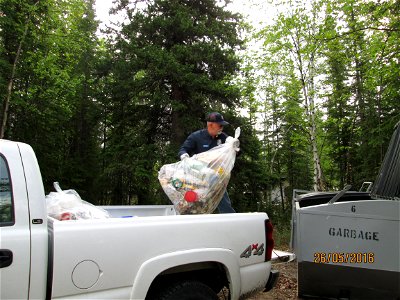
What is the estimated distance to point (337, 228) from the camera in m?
3.87

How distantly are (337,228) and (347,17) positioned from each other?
1137 cm

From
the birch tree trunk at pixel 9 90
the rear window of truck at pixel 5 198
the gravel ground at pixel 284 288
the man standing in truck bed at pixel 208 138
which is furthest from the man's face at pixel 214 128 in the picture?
the birch tree trunk at pixel 9 90

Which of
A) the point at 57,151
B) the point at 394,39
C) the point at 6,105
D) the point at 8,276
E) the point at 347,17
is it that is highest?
the point at 347,17

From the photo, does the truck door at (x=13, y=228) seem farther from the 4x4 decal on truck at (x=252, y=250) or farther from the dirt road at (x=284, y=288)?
the dirt road at (x=284, y=288)

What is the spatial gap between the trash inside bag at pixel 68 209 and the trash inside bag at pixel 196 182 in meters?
0.94

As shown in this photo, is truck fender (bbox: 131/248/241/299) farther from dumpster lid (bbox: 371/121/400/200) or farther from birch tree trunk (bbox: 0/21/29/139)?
birch tree trunk (bbox: 0/21/29/139)

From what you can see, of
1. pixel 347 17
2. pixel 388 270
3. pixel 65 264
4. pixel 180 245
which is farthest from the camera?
pixel 347 17

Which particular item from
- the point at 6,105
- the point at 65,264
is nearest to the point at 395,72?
the point at 65,264

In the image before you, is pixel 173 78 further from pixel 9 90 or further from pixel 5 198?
pixel 5 198

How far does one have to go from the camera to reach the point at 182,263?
9.30 ft

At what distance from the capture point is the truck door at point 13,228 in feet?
7.36

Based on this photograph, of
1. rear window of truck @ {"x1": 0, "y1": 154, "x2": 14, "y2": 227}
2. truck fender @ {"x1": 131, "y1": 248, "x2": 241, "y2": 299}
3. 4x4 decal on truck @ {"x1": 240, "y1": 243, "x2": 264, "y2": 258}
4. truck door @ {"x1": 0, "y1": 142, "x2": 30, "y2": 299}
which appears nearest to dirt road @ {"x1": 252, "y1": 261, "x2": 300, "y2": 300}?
4x4 decal on truck @ {"x1": 240, "y1": 243, "x2": 264, "y2": 258}

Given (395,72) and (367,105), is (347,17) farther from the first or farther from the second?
(367,105)
